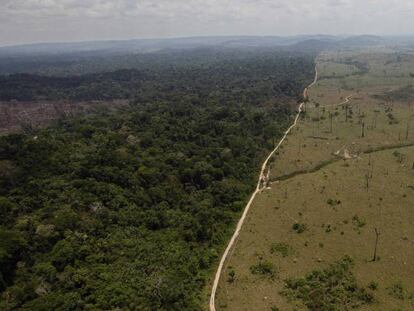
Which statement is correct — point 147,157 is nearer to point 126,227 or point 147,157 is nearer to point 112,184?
point 112,184

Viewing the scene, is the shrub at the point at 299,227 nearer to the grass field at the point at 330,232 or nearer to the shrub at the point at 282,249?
the grass field at the point at 330,232

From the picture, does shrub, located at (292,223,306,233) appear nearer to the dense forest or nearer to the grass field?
the grass field

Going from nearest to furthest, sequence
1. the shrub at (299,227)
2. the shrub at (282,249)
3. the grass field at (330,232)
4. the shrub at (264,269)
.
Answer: the grass field at (330,232) < the shrub at (264,269) < the shrub at (282,249) < the shrub at (299,227)

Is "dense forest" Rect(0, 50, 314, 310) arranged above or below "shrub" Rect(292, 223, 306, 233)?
above

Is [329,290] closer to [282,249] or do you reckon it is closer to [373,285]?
[373,285]

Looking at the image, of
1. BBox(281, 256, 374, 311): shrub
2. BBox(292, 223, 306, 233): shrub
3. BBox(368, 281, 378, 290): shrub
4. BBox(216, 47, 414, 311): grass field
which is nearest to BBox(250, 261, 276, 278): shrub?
BBox(216, 47, 414, 311): grass field

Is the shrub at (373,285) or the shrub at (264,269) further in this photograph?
the shrub at (264,269)

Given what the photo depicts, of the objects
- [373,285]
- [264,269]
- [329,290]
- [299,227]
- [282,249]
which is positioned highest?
[299,227]

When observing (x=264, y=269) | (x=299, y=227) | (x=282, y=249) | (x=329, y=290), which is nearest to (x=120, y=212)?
(x=264, y=269)

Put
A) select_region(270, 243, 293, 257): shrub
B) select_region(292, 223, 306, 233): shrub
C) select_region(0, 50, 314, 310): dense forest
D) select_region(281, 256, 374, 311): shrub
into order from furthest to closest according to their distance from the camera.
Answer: select_region(292, 223, 306, 233): shrub
select_region(270, 243, 293, 257): shrub
select_region(0, 50, 314, 310): dense forest
select_region(281, 256, 374, 311): shrub

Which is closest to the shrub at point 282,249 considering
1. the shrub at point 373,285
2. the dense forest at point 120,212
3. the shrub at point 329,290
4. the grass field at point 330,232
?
the grass field at point 330,232
